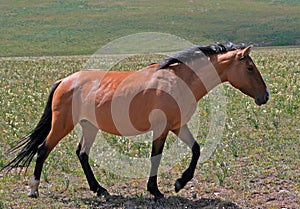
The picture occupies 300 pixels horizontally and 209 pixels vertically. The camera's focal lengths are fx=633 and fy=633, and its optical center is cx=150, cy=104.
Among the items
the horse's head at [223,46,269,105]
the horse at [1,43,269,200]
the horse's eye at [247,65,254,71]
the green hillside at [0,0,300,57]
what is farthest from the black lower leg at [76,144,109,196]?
the green hillside at [0,0,300,57]

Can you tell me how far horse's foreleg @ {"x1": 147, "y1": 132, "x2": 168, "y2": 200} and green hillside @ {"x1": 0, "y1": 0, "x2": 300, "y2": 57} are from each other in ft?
203

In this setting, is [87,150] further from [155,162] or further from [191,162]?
[191,162]

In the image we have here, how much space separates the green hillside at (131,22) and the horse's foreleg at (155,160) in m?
61.8

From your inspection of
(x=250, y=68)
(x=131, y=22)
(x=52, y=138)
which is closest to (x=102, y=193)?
(x=52, y=138)

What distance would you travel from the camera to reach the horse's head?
401 inches

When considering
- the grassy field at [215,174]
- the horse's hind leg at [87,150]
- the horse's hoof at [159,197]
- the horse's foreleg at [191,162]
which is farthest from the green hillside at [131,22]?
the horse's hoof at [159,197]

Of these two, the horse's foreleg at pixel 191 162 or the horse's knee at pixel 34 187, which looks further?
the horse's knee at pixel 34 187

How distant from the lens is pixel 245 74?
10219 millimetres

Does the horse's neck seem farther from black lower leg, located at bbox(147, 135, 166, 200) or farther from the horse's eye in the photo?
black lower leg, located at bbox(147, 135, 166, 200)

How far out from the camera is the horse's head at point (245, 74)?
10180 millimetres

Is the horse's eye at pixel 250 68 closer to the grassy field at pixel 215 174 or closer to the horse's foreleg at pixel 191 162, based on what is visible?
the horse's foreleg at pixel 191 162

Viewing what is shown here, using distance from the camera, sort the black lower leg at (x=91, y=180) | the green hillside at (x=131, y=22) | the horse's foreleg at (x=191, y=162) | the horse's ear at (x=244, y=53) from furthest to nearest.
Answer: the green hillside at (x=131, y=22) < the black lower leg at (x=91, y=180) < the horse's foreleg at (x=191, y=162) < the horse's ear at (x=244, y=53)

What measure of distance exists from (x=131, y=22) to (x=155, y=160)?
300 ft

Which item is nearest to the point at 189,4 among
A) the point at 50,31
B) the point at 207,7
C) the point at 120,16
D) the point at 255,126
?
the point at 207,7
